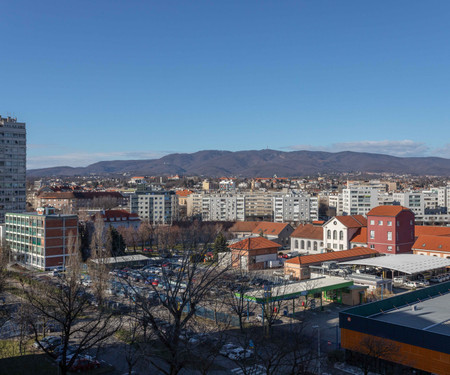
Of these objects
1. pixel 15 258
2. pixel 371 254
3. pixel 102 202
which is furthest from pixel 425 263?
pixel 102 202

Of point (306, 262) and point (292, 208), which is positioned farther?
point (292, 208)

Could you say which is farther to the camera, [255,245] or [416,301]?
[255,245]

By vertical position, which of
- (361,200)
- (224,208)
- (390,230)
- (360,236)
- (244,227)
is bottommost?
(244,227)

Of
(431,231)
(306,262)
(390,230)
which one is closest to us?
(306,262)

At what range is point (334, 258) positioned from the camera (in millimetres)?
28000

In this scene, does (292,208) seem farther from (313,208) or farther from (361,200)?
(361,200)

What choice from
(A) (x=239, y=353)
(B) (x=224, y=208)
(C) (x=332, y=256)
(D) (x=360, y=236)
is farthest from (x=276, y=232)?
(A) (x=239, y=353)

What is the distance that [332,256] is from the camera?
28.2 metres

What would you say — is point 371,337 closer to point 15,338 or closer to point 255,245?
point 15,338

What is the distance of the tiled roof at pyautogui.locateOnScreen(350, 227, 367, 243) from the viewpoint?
109 feet

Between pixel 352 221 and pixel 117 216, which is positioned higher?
pixel 352 221

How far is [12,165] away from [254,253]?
26.1 m

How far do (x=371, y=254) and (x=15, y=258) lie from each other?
26.2 m

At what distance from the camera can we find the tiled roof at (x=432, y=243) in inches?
1195
